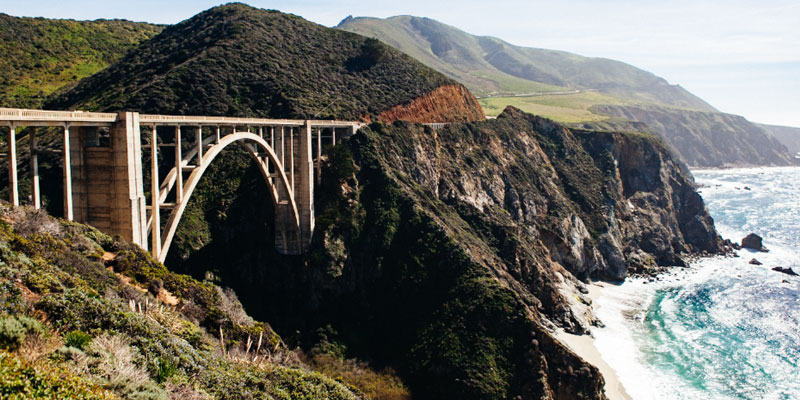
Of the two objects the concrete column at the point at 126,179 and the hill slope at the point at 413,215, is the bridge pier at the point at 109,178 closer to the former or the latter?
the concrete column at the point at 126,179

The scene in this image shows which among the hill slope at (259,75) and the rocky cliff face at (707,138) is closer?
the hill slope at (259,75)

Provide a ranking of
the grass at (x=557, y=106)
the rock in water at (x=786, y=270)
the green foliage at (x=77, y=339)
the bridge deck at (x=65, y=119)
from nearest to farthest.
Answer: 1. the green foliage at (x=77, y=339)
2. the bridge deck at (x=65, y=119)
3. the rock in water at (x=786, y=270)
4. the grass at (x=557, y=106)


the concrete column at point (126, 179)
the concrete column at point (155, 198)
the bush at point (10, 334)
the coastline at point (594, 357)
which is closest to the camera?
the bush at point (10, 334)

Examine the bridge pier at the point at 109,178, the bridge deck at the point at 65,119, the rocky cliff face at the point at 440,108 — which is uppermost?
the rocky cliff face at the point at 440,108

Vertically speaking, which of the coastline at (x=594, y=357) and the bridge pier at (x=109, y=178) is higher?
the bridge pier at (x=109, y=178)

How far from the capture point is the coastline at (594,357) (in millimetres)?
33719

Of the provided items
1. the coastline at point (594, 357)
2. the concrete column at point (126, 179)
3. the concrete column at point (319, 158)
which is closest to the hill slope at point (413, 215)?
the concrete column at point (319, 158)

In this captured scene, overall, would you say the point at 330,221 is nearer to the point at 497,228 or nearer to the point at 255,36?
the point at 497,228

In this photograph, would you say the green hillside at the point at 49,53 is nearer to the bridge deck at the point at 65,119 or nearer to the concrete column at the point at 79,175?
the bridge deck at the point at 65,119

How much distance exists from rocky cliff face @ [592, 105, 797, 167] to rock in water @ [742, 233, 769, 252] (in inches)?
3632

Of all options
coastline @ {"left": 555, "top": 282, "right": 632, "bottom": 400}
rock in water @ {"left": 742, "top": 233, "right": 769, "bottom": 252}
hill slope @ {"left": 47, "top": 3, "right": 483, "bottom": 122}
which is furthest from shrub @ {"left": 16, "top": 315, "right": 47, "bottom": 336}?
rock in water @ {"left": 742, "top": 233, "right": 769, "bottom": 252}

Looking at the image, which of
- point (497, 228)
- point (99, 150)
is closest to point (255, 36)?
point (497, 228)

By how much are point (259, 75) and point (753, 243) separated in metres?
69.4

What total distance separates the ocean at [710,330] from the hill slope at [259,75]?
33.4 m
